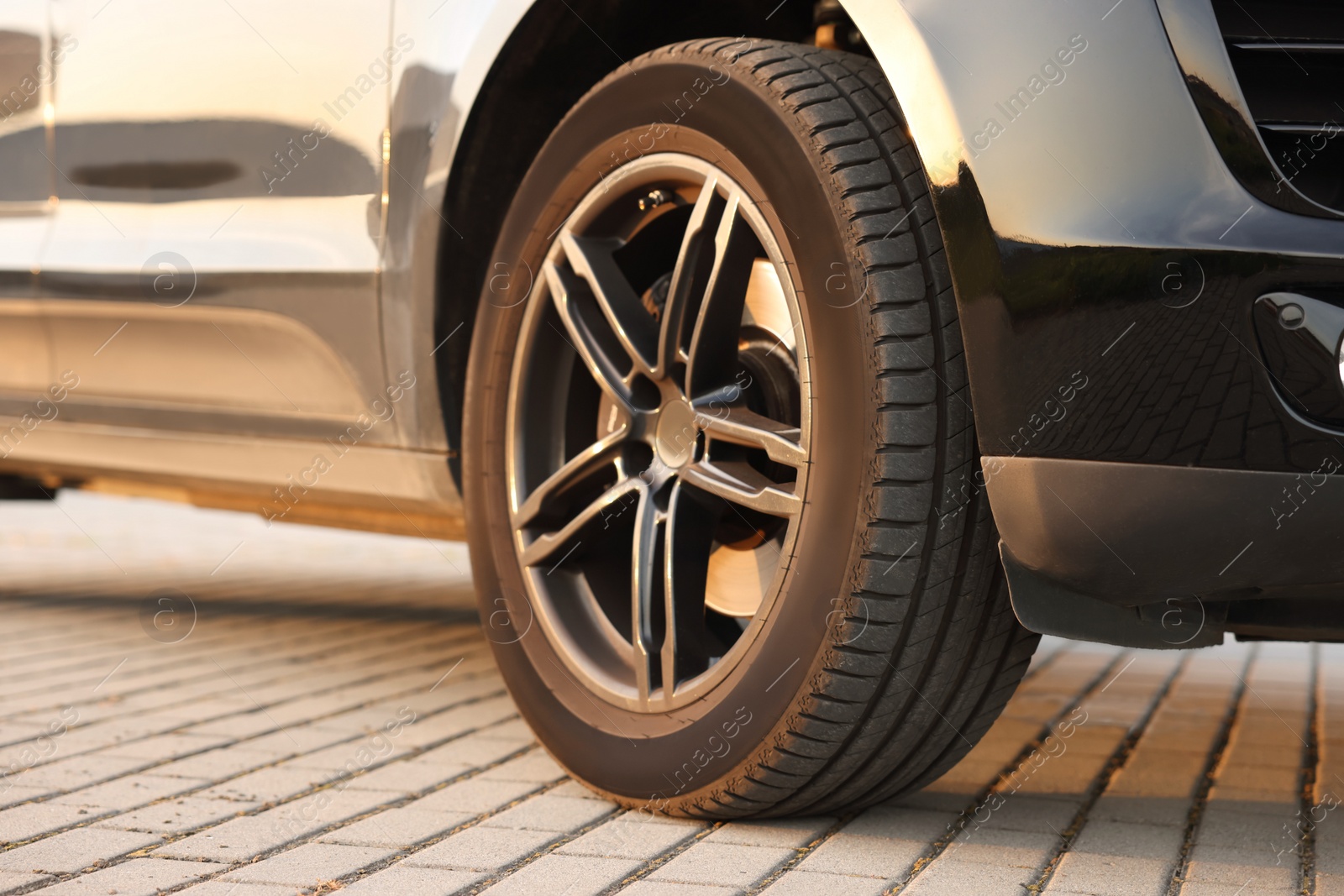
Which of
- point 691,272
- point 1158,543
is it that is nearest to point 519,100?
point 691,272

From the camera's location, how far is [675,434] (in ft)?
6.70

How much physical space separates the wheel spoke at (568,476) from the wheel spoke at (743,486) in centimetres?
16

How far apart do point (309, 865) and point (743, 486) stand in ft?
2.46

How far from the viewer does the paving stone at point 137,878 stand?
1655 mm

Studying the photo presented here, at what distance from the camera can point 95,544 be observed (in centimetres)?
642

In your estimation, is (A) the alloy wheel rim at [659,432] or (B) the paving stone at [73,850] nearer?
(B) the paving stone at [73,850]

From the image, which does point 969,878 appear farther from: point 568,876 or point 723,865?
point 568,876

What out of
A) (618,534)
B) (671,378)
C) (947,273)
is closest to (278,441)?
(618,534)

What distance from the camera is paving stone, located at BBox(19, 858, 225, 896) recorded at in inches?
65.2

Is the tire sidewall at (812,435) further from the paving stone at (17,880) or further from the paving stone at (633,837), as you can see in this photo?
the paving stone at (17,880)

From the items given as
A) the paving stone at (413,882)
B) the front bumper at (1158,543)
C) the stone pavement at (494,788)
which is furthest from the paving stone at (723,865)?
the front bumper at (1158,543)

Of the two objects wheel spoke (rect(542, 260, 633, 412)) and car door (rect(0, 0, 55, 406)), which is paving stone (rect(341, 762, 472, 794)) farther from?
car door (rect(0, 0, 55, 406))

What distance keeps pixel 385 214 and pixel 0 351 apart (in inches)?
48.5

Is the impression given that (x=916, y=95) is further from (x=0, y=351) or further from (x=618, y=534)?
(x=0, y=351)
